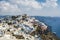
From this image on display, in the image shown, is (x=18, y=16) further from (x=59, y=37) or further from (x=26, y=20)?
(x=59, y=37)

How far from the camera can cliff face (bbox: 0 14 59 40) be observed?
28.7 feet

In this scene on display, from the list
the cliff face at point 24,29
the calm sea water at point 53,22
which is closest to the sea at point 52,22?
the calm sea water at point 53,22

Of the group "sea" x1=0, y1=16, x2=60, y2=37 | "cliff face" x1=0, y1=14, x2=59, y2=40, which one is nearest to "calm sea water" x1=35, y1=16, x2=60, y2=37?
"sea" x1=0, y1=16, x2=60, y2=37

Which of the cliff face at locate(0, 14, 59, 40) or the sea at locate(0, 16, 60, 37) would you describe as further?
the sea at locate(0, 16, 60, 37)

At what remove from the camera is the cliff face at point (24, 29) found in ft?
28.7

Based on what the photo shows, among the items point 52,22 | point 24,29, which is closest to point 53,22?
point 52,22

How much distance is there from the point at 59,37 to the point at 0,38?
372cm

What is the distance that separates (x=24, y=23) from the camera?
9.69 m

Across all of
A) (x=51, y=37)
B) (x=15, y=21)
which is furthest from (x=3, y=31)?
(x=51, y=37)

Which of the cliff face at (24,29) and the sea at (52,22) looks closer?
the cliff face at (24,29)

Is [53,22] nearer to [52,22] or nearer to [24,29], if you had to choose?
[52,22]

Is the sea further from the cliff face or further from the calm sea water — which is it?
the cliff face

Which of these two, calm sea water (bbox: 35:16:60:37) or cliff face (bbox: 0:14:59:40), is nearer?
cliff face (bbox: 0:14:59:40)

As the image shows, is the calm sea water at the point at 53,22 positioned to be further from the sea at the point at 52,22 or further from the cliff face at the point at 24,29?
the cliff face at the point at 24,29
